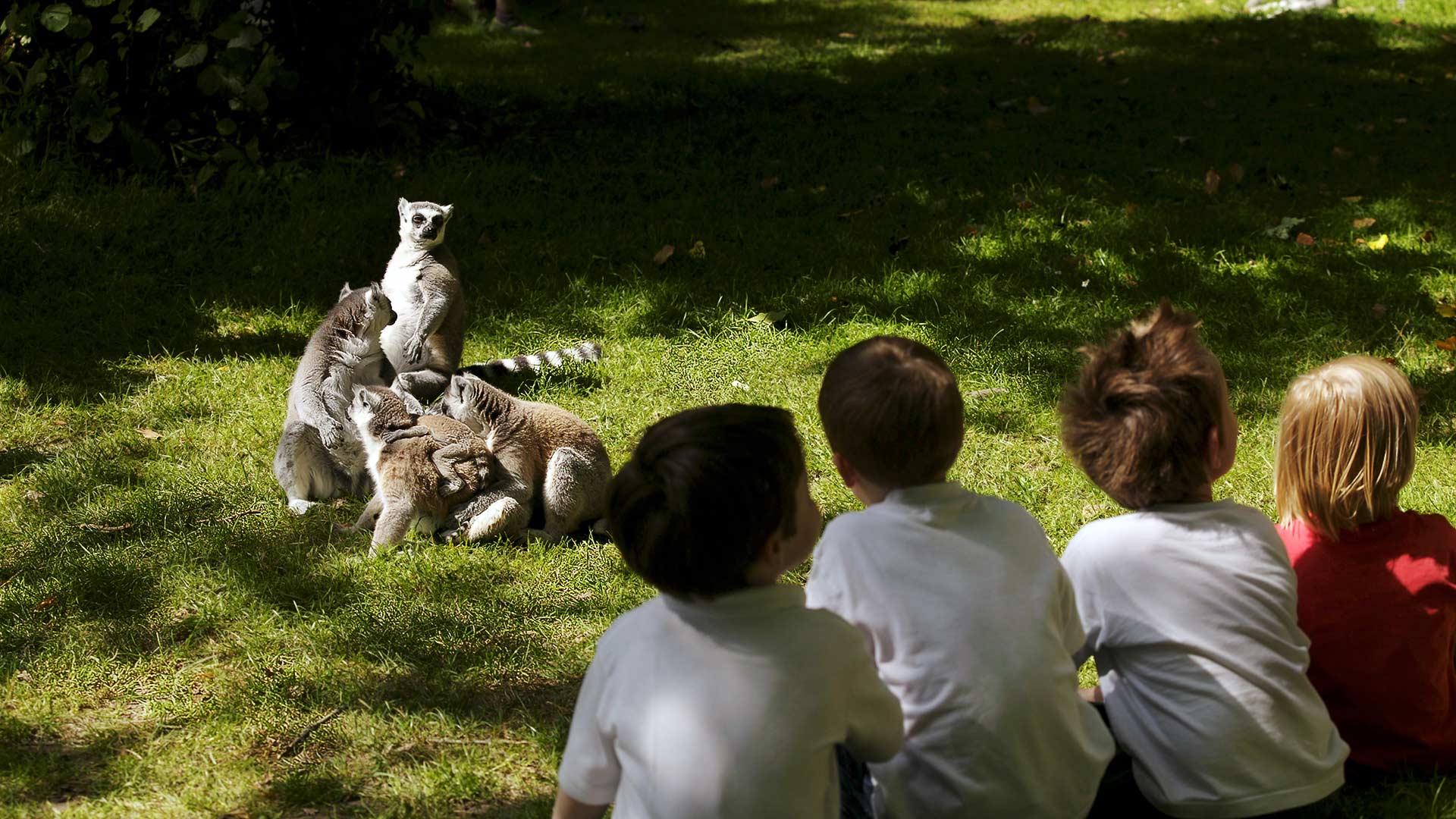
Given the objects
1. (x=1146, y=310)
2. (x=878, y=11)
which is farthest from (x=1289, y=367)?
(x=878, y=11)

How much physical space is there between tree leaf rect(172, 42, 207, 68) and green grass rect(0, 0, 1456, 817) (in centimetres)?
80

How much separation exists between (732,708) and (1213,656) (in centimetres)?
114

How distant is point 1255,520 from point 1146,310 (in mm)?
3835

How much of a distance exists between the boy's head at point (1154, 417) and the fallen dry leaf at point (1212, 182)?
5663 mm

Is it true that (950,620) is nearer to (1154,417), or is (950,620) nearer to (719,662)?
(719,662)

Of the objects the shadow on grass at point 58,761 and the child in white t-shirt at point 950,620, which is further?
the shadow on grass at point 58,761

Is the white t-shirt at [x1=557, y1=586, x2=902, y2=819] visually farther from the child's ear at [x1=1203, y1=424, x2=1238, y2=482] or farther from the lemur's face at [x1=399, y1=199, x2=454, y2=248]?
the lemur's face at [x1=399, y1=199, x2=454, y2=248]

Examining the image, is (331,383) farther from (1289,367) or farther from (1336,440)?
(1289,367)

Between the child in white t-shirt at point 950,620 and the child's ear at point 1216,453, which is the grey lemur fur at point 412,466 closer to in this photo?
the child in white t-shirt at point 950,620

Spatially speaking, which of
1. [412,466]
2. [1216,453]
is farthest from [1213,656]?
[412,466]

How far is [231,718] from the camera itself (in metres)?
3.51

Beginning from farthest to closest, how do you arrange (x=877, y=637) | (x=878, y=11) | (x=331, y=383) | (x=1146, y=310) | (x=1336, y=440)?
(x=878, y=11)
(x=1146, y=310)
(x=331, y=383)
(x=1336, y=440)
(x=877, y=637)

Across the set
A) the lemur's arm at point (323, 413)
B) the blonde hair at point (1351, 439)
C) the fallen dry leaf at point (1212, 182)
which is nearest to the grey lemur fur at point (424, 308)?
the lemur's arm at point (323, 413)

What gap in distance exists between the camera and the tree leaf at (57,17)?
7422 millimetres
